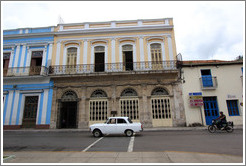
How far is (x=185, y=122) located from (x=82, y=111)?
30.6 feet

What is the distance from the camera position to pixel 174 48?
1509 centimetres

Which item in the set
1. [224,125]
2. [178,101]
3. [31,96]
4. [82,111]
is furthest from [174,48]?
[31,96]

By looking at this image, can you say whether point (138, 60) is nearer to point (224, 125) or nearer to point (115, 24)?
point (115, 24)

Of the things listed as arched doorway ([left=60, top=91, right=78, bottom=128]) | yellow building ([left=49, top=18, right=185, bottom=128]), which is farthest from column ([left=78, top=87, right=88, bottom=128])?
arched doorway ([left=60, top=91, right=78, bottom=128])

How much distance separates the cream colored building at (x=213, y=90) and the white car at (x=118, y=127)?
6.66 m

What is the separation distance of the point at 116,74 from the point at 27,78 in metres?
8.84

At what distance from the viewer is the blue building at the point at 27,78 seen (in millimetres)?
14398

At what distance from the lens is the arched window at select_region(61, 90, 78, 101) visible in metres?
14.7

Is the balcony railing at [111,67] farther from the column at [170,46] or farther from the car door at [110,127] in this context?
the car door at [110,127]

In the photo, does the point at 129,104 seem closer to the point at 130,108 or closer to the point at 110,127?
the point at 130,108

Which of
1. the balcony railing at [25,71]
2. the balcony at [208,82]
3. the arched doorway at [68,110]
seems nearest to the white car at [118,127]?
the arched doorway at [68,110]

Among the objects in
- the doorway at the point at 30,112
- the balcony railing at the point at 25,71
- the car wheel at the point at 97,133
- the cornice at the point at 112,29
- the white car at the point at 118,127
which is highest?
the cornice at the point at 112,29

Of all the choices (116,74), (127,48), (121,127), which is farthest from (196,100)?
(127,48)

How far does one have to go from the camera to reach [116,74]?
14141 mm
